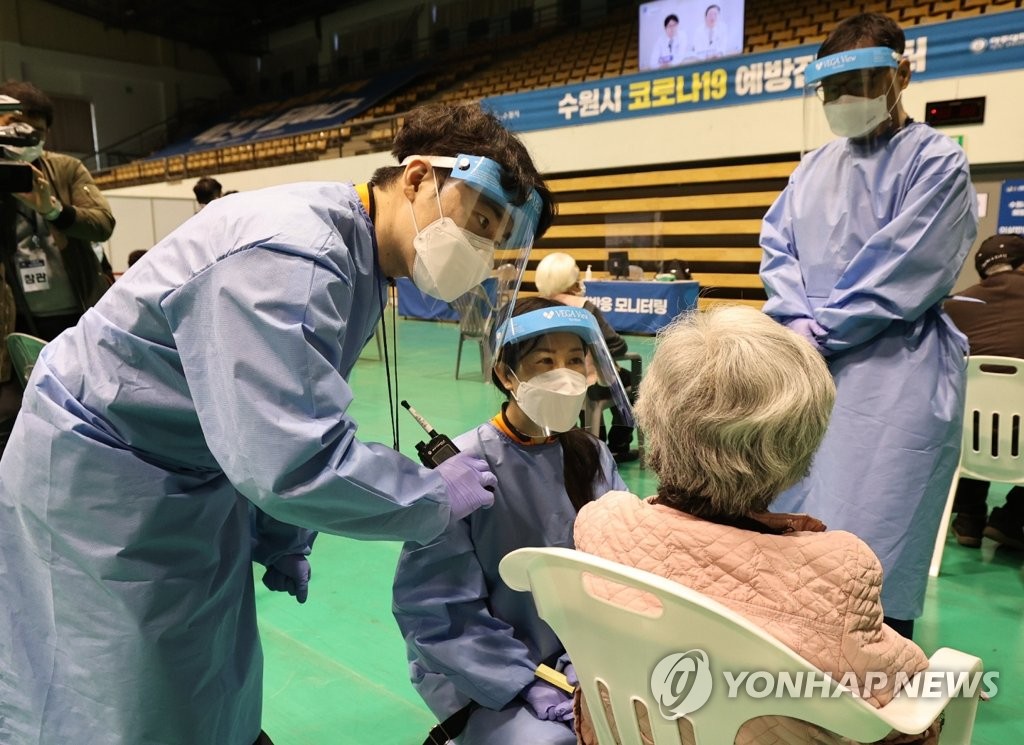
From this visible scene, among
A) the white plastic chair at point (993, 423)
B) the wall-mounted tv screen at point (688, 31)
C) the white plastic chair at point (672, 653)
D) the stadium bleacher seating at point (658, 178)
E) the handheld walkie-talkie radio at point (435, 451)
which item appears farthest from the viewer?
the stadium bleacher seating at point (658, 178)

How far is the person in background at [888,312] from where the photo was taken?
172 cm

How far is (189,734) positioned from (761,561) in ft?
2.97

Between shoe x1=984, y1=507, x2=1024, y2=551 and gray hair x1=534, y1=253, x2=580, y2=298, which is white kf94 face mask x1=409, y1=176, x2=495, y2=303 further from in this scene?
gray hair x1=534, y1=253, x2=580, y2=298

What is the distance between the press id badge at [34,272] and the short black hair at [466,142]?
4.84ft

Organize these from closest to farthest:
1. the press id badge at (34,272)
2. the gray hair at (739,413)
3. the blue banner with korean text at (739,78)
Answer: the gray hair at (739,413) → the press id badge at (34,272) → the blue banner with korean text at (739,78)

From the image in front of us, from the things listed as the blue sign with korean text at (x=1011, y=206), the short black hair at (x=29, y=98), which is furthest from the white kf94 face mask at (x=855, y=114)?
the blue sign with korean text at (x=1011, y=206)

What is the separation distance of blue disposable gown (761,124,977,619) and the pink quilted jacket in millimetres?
1017

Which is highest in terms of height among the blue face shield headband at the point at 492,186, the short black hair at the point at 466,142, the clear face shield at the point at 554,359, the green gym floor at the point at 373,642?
the short black hair at the point at 466,142

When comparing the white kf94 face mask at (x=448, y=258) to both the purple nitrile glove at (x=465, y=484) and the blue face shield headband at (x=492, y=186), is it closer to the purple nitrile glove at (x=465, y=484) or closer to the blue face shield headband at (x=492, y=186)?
the blue face shield headband at (x=492, y=186)

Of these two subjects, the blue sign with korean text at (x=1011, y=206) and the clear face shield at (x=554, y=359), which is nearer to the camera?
the clear face shield at (x=554, y=359)

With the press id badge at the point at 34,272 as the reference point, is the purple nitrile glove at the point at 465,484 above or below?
below

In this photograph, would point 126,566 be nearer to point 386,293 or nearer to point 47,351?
point 47,351

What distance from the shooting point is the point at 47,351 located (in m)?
1.12

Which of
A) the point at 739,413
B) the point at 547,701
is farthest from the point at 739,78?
the point at 739,413
